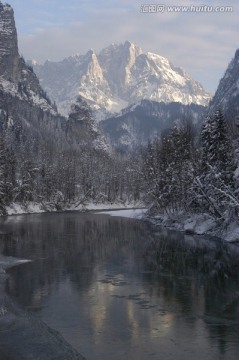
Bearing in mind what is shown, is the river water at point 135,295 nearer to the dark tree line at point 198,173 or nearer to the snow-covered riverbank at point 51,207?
the dark tree line at point 198,173

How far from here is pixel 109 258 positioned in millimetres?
42812

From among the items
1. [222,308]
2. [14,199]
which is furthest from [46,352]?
[14,199]

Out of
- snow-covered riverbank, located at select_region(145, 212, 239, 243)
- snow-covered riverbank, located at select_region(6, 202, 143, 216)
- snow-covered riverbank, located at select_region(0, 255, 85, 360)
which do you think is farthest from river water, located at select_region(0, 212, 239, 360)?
snow-covered riverbank, located at select_region(6, 202, 143, 216)

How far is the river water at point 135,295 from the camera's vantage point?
19.9 meters

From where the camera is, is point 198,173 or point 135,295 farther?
point 198,173

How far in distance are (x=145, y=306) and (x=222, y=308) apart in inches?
161

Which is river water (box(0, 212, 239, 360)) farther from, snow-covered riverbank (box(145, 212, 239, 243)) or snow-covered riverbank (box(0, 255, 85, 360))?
snow-covered riverbank (box(145, 212, 239, 243))

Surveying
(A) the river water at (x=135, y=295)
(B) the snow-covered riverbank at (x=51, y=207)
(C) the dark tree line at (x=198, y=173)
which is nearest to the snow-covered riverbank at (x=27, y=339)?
(A) the river water at (x=135, y=295)

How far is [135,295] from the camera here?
2856 centimetres

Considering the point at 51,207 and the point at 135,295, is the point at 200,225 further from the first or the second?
the point at 51,207

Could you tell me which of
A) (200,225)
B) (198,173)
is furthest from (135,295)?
(198,173)

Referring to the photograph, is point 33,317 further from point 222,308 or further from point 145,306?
point 222,308

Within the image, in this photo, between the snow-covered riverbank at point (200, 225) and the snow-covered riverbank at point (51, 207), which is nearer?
the snow-covered riverbank at point (200, 225)

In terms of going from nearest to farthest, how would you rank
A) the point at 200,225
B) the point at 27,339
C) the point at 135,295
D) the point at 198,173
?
the point at 27,339
the point at 135,295
the point at 200,225
the point at 198,173
